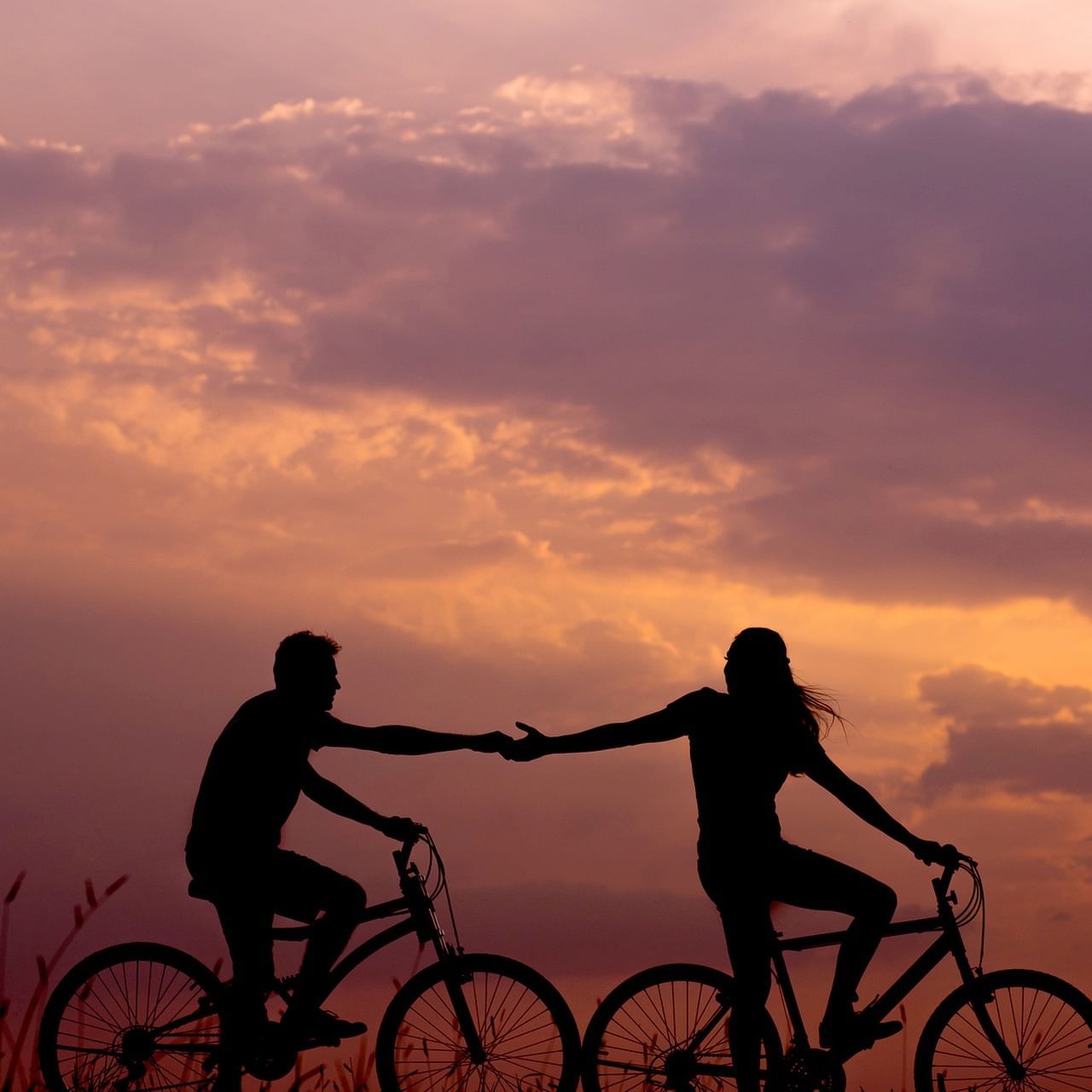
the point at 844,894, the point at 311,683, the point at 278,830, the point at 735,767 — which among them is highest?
the point at 311,683

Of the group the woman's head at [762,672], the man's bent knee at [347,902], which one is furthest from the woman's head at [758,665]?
the man's bent knee at [347,902]

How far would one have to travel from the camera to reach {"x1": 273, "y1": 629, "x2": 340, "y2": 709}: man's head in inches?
322

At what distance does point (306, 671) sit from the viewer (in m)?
8.20

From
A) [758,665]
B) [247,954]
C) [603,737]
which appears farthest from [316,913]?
[758,665]

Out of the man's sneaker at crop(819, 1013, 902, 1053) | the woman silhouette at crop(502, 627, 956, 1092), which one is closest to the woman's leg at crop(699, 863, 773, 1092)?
the woman silhouette at crop(502, 627, 956, 1092)

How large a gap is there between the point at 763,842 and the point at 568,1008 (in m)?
1.50

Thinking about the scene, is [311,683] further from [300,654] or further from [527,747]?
[527,747]

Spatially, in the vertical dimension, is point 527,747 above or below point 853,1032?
above

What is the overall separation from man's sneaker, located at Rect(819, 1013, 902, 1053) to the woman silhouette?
0.01 meters

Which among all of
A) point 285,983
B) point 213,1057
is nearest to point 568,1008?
point 285,983

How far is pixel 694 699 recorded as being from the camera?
7973 millimetres

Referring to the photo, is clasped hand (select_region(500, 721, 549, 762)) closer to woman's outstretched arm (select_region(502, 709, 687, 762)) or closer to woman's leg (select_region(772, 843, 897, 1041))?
woman's outstretched arm (select_region(502, 709, 687, 762))

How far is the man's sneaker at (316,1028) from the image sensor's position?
8289 millimetres

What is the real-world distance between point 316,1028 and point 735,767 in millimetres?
2898
